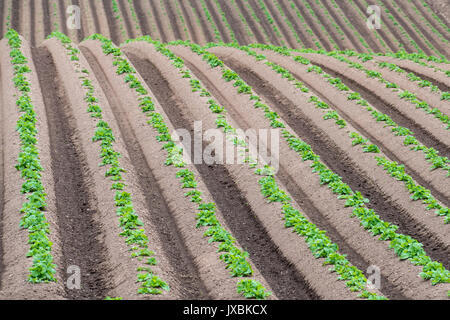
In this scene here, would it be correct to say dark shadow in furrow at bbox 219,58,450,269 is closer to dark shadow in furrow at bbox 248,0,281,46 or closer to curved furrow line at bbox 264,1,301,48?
curved furrow line at bbox 264,1,301,48

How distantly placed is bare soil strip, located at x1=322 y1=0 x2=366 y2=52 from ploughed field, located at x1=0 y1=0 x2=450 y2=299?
9.31 meters

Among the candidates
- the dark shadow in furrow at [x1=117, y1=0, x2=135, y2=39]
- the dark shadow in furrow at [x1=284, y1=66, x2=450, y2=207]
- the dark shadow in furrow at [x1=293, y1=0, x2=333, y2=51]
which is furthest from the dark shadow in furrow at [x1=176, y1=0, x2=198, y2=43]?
the dark shadow in furrow at [x1=284, y1=66, x2=450, y2=207]

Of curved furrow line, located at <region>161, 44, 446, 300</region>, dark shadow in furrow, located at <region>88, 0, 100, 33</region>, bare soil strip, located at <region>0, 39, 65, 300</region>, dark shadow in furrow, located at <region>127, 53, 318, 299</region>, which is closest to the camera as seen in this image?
bare soil strip, located at <region>0, 39, 65, 300</region>

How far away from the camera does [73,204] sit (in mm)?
16141

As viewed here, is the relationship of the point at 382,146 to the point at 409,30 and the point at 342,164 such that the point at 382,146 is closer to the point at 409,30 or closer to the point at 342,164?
the point at 342,164

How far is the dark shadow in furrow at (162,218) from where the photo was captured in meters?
12.9

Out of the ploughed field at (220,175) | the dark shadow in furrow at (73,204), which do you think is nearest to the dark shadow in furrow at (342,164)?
the ploughed field at (220,175)

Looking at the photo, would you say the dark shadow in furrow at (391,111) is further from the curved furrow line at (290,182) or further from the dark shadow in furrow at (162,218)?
the dark shadow in furrow at (162,218)

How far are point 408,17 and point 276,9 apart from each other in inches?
438

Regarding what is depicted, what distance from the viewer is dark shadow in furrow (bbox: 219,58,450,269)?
51.3 feet

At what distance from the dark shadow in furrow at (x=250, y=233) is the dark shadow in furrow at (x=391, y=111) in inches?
337

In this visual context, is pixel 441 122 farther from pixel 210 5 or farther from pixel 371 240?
pixel 210 5

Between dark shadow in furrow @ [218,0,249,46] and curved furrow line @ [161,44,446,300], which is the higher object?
dark shadow in furrow @ [218,0,249,46]
